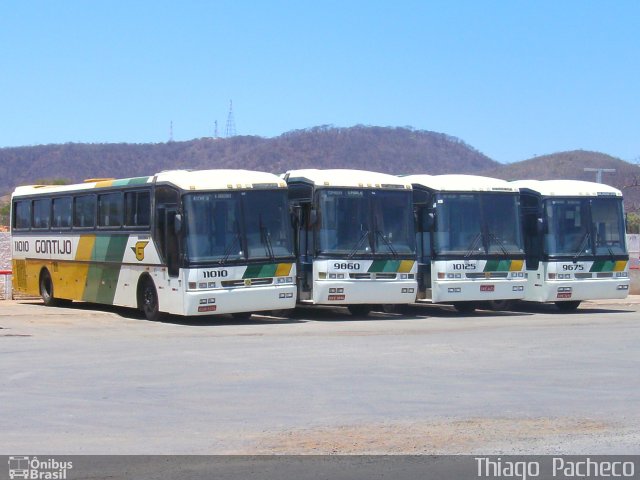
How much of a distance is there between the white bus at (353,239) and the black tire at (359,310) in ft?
2.91

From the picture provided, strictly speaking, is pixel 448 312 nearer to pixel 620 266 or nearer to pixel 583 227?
pixel 583 227

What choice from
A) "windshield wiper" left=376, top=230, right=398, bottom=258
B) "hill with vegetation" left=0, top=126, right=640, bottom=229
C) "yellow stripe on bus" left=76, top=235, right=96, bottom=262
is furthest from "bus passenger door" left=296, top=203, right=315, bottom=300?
"hill with vegetation" left=0, top=126, right=640, bottom=229

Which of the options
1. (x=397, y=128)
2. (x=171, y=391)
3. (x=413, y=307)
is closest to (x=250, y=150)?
(x=397, y=128)

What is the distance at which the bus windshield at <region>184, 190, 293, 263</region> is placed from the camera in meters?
20.4

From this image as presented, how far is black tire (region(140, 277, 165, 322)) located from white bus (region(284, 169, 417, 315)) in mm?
3025

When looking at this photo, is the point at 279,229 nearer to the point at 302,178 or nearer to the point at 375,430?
the point at 302,178

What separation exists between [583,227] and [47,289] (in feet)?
43.5

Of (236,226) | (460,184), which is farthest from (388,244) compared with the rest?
(236,226)

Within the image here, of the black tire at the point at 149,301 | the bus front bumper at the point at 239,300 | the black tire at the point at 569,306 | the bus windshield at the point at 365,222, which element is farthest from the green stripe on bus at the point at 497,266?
the black tire at the point at 149,301

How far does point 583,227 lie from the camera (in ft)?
80.4

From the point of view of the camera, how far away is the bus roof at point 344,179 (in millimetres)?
22031

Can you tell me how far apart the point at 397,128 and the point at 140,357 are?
108m

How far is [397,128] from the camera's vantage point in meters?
122
